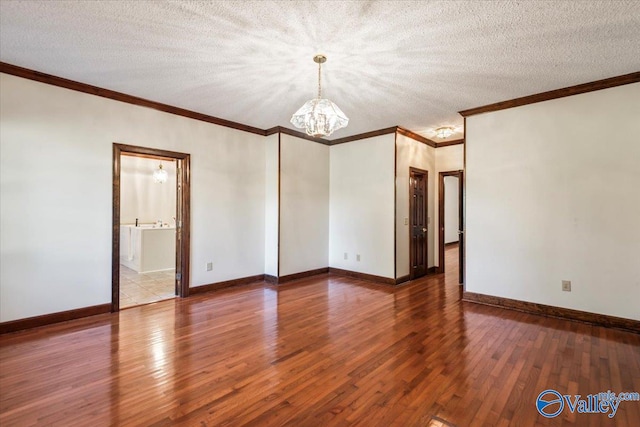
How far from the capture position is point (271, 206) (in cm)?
554

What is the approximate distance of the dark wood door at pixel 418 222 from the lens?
5.78 metres

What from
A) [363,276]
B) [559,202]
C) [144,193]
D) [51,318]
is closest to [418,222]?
[363,276]

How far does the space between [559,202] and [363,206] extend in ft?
9.71

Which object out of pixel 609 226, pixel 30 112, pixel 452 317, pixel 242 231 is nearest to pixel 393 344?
pixel 452 317

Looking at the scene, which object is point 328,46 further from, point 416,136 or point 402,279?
point 402,279

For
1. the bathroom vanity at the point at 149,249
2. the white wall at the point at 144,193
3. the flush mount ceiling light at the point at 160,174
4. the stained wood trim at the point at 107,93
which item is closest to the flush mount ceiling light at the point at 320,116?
the stained wood trim at the point at 107,93

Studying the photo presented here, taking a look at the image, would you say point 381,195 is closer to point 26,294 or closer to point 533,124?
point 533,124

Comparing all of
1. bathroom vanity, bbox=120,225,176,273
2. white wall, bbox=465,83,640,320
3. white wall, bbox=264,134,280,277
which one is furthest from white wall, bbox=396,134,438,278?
bathroom vanity, bbox=120,225,176,273

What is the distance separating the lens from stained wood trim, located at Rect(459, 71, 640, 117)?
3.33 m

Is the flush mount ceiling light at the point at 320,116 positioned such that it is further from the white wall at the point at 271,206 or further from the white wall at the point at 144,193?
the white wall at the point at 144,193

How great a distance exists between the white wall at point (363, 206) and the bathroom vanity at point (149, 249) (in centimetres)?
344

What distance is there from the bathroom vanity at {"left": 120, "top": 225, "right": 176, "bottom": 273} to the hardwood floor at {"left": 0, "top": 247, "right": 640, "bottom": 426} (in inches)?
96.0

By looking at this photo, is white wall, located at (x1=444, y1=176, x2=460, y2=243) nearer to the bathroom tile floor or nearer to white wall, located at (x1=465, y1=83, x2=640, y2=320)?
white wall, located at (x1=465, y1=83, x2=640, y2=320)

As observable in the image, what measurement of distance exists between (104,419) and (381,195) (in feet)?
15.4
